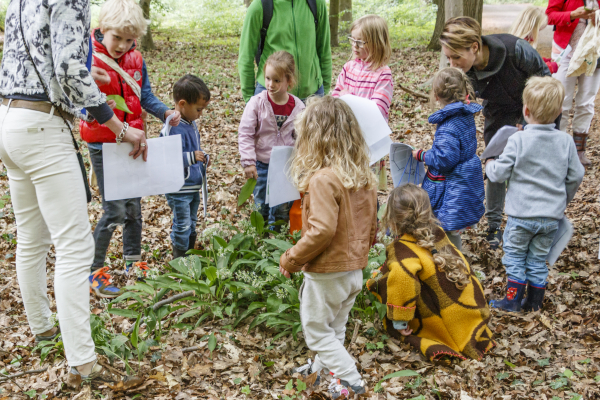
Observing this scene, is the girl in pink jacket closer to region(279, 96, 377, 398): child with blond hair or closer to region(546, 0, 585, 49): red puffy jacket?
region(279, 96, 377, 398): child with blond hair

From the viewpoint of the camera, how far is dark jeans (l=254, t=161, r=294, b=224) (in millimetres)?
4391

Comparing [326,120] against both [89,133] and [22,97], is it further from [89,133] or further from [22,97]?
[89,133]

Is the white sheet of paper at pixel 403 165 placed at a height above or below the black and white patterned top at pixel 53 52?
below

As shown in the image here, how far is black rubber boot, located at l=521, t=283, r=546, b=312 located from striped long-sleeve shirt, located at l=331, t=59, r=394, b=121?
6.23 feet

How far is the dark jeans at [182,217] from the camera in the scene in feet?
13.6

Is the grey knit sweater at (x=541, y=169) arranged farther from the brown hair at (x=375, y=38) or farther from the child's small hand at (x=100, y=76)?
the child's small hand at (x=100, y=76)

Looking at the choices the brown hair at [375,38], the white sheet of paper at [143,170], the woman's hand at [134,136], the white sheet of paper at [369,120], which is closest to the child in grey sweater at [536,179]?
the white sheet of paper at [369,120]

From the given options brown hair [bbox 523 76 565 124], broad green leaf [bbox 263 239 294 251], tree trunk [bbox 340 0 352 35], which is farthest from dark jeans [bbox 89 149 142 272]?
tree trunk [bbox 340 0 352 35]

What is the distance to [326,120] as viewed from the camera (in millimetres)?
2756

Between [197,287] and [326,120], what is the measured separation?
1648 millimetres

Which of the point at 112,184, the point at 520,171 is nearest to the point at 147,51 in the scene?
the point at 112,184

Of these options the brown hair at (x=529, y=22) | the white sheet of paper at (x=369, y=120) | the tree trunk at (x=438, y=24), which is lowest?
the white sheet of paper at (x=369, y=120)

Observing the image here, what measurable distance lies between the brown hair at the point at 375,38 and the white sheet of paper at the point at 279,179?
4.25 ft

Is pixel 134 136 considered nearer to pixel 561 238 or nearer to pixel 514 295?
pixel 514 295
